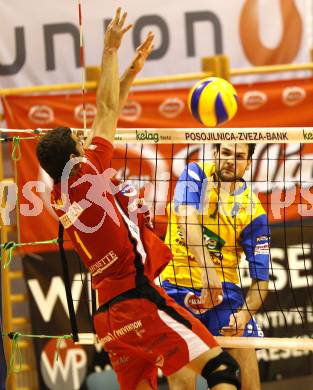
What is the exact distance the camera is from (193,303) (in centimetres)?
556

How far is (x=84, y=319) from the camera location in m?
7.31

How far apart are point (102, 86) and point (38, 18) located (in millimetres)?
3897

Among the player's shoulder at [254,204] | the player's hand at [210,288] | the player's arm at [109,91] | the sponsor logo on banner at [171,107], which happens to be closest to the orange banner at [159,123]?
the sponsor logo on banner at [171,107]

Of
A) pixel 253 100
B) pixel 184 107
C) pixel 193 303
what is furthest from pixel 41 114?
pixel 193 303

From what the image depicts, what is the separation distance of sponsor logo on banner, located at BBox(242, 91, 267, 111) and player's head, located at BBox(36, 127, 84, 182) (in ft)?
10.9

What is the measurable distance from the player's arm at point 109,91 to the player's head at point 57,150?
Answer: 206 millimetres

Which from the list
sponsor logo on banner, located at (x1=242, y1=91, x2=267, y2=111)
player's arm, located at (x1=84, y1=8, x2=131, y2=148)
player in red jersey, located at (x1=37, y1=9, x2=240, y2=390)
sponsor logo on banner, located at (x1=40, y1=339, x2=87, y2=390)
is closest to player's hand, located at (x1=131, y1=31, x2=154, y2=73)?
player's arm, located at (x1=84, y1=8, x2=131, y2=148)

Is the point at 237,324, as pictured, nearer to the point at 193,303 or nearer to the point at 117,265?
the point at 193,303

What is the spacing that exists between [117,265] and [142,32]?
4403 mm

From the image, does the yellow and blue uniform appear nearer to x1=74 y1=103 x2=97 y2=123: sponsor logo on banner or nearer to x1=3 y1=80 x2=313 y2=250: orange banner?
x1=3 y1=80 x2=313 y2=250: orange banner

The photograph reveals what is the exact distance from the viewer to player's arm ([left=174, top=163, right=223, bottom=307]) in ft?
17.9

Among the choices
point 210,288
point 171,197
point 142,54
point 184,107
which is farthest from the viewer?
point 184,107

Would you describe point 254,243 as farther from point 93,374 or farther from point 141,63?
point 93,374

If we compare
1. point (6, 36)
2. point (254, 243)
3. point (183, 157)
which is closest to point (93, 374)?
point (183, 157)
